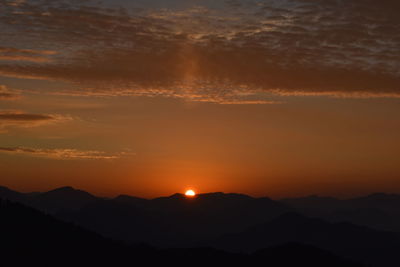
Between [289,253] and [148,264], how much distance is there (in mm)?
43961

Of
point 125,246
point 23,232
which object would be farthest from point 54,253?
point 125,246

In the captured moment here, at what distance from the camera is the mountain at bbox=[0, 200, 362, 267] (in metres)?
80.7

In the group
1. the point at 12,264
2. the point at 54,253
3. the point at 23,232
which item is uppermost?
the point at 23,232

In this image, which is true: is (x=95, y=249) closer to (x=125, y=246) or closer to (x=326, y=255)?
(x=125, y=246)

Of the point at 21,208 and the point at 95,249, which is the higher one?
the point at 21,208

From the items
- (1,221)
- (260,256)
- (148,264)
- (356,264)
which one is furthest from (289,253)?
(1,221)

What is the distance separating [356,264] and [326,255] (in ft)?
25.1

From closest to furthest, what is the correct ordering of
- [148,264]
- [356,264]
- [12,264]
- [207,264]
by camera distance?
1. [12,264]
2. [148,264]
3. [207,264]
4. [356,264]

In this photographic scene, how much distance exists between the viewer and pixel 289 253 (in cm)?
12256

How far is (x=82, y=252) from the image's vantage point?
90.2m

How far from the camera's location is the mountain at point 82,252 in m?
80.7

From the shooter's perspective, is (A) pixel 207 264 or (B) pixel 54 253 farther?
(A) pixel 207 264

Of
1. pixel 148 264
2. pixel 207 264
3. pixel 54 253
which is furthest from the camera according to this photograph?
pixel 207 264

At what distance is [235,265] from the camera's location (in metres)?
105
